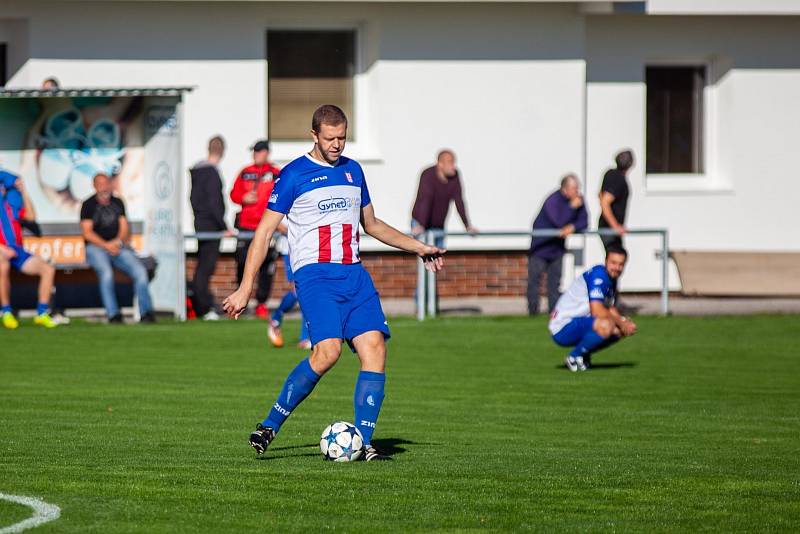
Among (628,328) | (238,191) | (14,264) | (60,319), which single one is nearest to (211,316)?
(238,191)

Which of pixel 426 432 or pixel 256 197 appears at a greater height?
pixel 256 197

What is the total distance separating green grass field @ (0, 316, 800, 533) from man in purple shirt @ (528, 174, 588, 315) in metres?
0.82

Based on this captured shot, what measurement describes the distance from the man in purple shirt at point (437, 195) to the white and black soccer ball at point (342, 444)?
38.5 ft

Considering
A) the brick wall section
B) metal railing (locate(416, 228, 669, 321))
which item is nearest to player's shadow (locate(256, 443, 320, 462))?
metal railing (locate(416, 228, 669, 321))

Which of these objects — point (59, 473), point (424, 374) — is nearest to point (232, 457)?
point (59, 473)

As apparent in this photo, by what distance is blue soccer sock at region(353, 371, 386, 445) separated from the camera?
932 centimetres

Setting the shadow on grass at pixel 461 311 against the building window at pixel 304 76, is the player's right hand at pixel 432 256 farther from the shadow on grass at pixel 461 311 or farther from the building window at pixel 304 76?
the building window at pixel 304 76

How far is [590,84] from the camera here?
976 inches

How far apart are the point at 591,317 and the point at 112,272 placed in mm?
6915

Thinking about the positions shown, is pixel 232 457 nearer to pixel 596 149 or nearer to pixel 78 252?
pixel 78 252

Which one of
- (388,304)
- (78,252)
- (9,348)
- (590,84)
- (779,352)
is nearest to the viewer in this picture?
(9,348)

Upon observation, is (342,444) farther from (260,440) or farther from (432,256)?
(432,256)

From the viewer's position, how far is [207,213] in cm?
2064

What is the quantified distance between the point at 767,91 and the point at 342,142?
58.1ft
